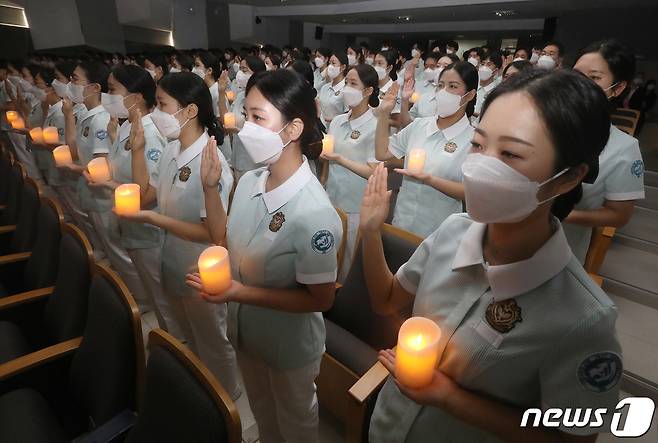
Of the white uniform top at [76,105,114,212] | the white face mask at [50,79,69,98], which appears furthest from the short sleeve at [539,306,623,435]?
the white face mask at [50,79,69,98]

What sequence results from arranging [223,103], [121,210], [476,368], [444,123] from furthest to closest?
[223,103] < [444,123] < [121,210] < [476,368]

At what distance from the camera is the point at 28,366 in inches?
58.2

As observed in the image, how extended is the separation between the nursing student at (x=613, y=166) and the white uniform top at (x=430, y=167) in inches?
25.9

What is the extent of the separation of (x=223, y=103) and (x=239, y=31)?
13.6m

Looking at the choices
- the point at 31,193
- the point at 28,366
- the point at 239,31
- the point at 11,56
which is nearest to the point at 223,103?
the point at 31,193

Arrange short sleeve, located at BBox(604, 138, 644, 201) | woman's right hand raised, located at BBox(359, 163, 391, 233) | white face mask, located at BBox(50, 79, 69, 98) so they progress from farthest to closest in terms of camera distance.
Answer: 1. white face mask, located at BBox(50, 79, 69, 98)
2. short sleeve, located at BBox(604, 138, 644, 201)
3. woman's right hand raised, located at BBox(359, 163, 391, 233)

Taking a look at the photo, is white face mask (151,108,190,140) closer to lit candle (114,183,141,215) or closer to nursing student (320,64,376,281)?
lit candle (114,183,141,215)

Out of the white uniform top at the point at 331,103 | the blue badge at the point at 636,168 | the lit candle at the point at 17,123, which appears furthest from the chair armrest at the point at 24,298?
the white uniform top at the point at 331,103

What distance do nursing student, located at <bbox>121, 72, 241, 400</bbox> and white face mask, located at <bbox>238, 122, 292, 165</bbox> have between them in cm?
43

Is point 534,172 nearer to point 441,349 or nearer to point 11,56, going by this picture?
point 441,349

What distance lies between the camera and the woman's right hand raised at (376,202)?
1.05 m

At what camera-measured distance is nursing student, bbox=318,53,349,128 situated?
15.7 ft

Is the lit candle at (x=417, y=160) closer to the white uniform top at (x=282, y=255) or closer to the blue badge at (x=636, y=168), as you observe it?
the white uniform top at (x=282, y=255)

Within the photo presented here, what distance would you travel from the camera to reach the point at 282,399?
1537 millimetres
